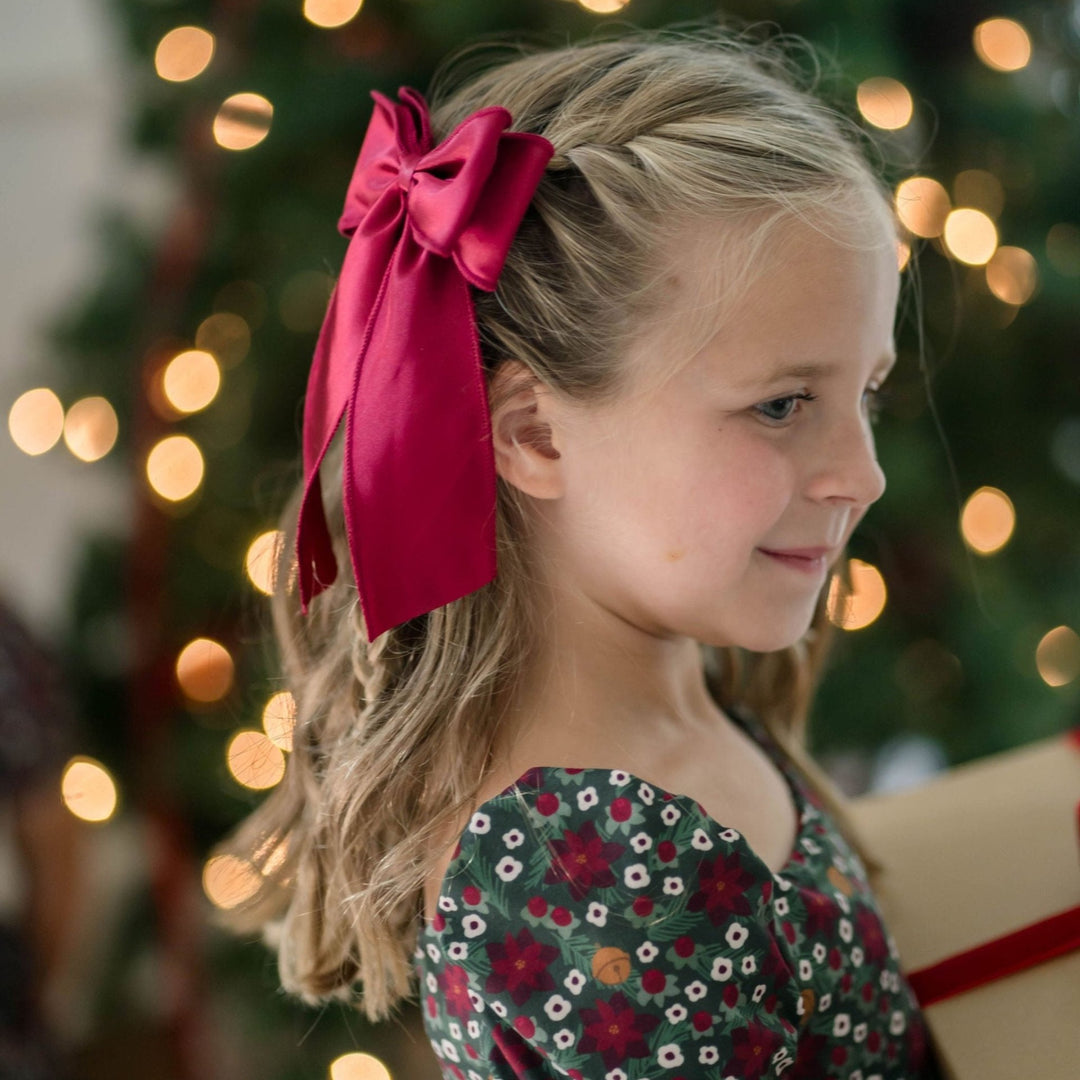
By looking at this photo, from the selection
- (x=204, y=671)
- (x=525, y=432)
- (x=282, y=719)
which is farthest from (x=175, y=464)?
(x=525, y=432)

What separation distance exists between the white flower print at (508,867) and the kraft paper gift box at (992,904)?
279 mm

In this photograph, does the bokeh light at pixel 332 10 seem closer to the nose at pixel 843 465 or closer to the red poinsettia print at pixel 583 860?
the nose at pixel 843 465

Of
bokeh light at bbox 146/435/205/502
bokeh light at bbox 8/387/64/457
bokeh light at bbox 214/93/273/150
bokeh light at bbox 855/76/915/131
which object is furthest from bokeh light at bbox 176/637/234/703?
bokeh light at bbox 855/76/915/131

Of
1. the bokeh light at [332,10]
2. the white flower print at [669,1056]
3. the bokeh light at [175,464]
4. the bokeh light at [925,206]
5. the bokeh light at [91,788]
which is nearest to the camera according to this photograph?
the white flower print at [669,1056]

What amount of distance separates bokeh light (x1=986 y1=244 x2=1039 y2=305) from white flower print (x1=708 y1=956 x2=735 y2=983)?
2.55 feet

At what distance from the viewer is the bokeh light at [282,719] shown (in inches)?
31.1

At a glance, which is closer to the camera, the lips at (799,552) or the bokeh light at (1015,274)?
the lips at (799,552)

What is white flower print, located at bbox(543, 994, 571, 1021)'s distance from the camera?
0.60 m

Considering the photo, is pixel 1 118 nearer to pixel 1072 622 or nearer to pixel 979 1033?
pixel 1072 622

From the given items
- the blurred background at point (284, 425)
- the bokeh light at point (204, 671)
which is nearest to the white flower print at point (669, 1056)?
the blurred background at point (284, 425)

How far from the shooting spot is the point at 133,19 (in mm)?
1097

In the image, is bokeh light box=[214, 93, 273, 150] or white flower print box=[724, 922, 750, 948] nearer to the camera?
white flower print box=[724, 922, 750, 948]

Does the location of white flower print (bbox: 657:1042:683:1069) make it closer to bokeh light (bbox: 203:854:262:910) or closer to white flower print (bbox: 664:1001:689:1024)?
white flower print (bbox: 664:1001:689:1024)

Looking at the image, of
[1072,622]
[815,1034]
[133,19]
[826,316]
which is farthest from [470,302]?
[1072,622]
